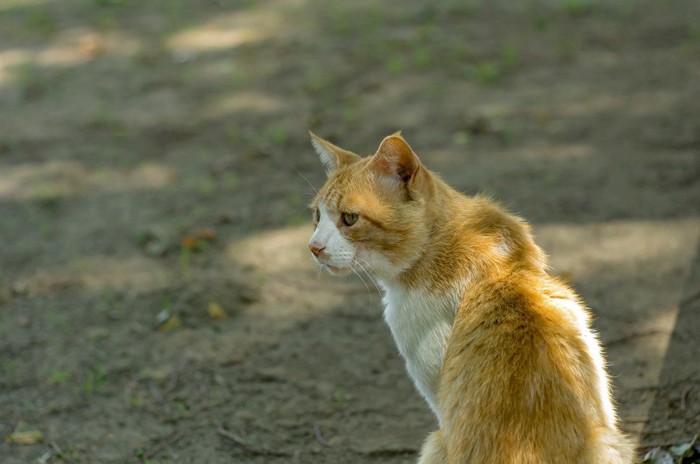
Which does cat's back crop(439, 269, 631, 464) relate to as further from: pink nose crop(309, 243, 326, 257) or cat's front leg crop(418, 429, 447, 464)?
pink nose crop(309, 243, 326, 257)

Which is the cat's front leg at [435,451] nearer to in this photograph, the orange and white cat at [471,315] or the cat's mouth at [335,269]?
the orange and white cat at [471,315]

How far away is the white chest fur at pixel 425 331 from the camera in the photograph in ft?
10.1

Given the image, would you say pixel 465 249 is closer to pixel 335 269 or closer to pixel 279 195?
pixel 335 269

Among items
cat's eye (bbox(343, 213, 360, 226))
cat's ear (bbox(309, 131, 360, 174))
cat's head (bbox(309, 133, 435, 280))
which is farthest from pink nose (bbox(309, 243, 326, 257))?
cat's ear (bbox(309, 131, 360, 174))

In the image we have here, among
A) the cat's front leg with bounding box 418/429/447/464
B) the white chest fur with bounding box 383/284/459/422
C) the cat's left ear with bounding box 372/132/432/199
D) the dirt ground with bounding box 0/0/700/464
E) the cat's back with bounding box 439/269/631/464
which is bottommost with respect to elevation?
the dirt ground with bounding box 0/0/700/464

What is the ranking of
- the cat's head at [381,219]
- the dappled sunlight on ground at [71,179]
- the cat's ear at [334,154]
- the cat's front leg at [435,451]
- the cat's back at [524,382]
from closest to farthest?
the cat's back at [524,382]
the cat's front leg at [435,451]
the cat's head at [381,219]
the cat's ear at [334,154]
the dappled sunlight on ground at [71,179]

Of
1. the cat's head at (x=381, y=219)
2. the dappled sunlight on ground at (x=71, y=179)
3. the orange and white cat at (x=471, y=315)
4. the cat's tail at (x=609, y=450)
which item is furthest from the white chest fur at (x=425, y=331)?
the dappled sunlight on ground at (x=71, y=179)

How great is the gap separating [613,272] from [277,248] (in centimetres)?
203

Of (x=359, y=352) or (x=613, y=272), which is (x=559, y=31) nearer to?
(x=613, y=272)

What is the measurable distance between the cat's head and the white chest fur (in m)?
0.15

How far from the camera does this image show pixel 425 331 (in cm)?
310

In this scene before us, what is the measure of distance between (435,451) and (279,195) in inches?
135

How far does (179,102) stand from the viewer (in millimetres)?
7387

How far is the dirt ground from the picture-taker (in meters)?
4.04
